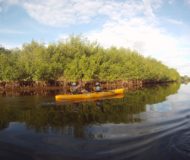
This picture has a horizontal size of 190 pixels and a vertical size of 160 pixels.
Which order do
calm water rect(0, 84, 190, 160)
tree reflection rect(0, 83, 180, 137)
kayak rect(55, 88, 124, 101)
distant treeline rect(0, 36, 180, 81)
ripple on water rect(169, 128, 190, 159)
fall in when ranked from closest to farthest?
ripple on water rect(169, 128, 190, 159) < calm water rect(0, 84, 190, 160) < tree reflection rect(0, 83, 180, 137) < kayak rect(55, 88, 124, 101) < distant treeline rect(0, 36, 180, 81)

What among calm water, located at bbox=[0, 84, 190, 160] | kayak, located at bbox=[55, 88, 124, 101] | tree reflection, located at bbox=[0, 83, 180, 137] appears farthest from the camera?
kayak, located at bbox=[55, 88, 124, 101]

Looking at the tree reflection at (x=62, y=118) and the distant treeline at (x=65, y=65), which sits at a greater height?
the distant treeline at (x=65, y=65)

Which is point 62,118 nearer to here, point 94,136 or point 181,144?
point 94,136

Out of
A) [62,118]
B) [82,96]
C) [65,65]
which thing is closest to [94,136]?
[62,118]

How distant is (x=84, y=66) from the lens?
6003 centimetres

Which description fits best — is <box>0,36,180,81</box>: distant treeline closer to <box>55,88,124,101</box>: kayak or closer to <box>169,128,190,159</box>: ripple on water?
<box>55,88,124,101</box>: kayak

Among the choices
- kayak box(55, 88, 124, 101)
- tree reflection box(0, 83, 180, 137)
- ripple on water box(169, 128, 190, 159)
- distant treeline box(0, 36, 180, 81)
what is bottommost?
ripple on water box(169, 128, 190, 159)

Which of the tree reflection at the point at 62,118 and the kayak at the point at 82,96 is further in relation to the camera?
the kayak at the point at 82,96

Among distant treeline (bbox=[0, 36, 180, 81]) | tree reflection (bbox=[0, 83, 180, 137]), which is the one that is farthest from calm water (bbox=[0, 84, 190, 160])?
distant treeline (bbox=[0, 36, 180, 81])

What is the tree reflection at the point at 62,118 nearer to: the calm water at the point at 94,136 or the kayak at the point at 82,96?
the calm water at the point at 94,136

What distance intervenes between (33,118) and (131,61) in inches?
2552

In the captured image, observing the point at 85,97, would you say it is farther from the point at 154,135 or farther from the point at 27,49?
the point at 27,49

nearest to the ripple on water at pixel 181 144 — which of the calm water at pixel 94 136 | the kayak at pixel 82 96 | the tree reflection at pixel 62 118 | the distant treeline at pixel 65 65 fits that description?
the calm water at pixel 94 136

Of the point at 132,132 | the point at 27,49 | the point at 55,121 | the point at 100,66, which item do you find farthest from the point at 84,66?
the point at 132,132
